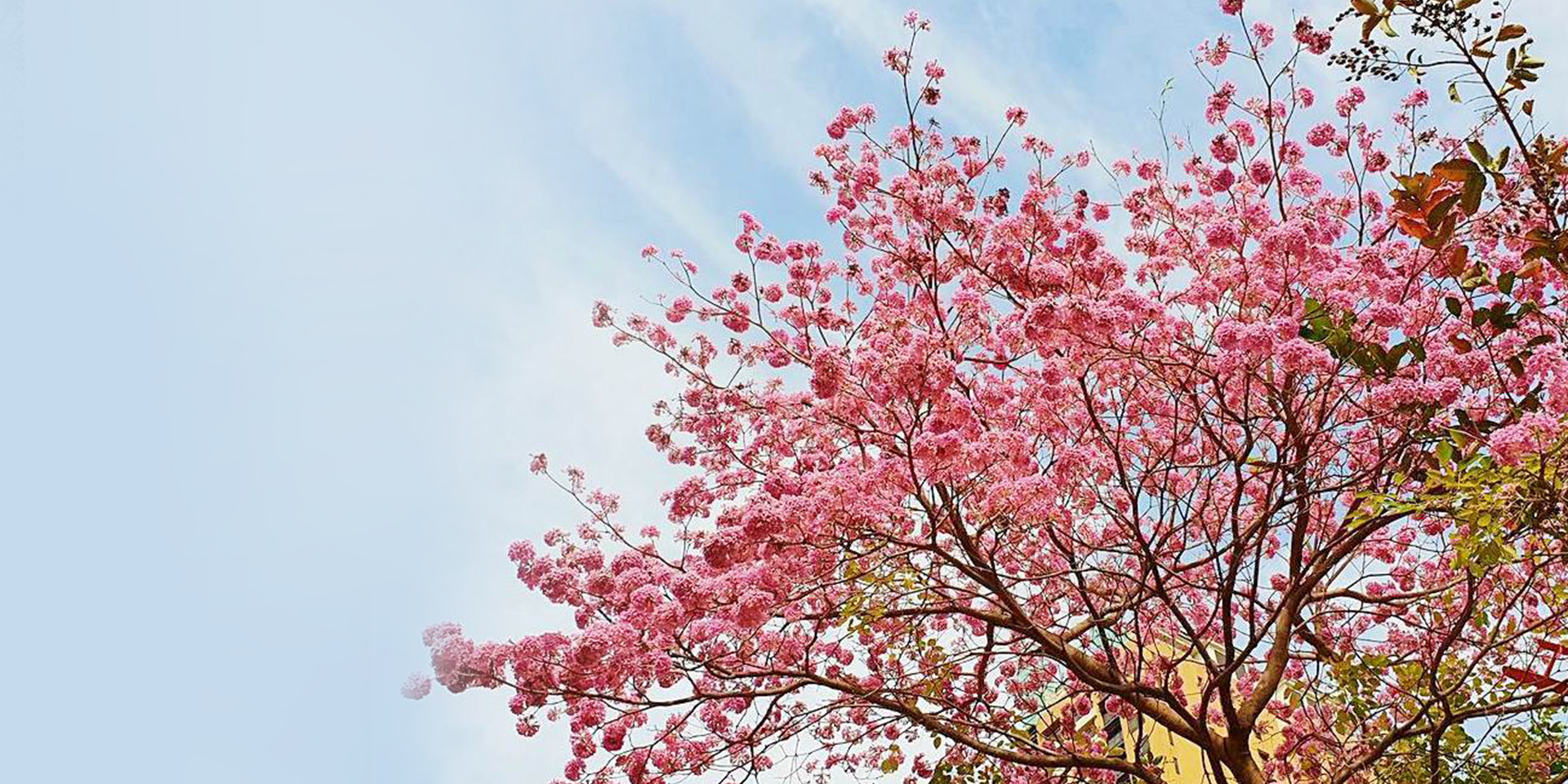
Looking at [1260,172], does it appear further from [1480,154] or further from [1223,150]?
[1480,154]

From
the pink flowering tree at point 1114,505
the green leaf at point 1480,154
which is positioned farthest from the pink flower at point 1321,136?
the green leaf at point 1480,154

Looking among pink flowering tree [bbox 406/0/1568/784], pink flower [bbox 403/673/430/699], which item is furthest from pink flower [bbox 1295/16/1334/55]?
pink flower [bbox 403/673/430/699]

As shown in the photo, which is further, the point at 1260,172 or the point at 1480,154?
the point at 1260,172

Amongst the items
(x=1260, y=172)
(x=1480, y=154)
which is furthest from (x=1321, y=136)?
(x=1480, y=154)

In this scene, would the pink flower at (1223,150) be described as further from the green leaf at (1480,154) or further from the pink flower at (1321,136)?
the green leaf at (1480,154)

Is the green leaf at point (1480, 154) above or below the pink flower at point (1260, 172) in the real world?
below

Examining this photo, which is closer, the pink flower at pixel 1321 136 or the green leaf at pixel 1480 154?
the green leaf at pixel 1480 154

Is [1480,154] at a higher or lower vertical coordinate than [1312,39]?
lower

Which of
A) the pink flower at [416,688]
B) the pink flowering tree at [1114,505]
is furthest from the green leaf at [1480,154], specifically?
the pink flower at [416,688]

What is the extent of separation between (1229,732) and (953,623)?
7.24ft

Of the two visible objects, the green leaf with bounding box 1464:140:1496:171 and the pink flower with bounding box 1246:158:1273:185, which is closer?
the green leaf with bounding box 1464:140:1496:171

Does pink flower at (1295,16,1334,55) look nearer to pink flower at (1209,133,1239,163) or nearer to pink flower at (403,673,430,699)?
pink flower at (1209,133,1239,163)

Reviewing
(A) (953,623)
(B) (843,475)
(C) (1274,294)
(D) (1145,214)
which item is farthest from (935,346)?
(A) (953,623)

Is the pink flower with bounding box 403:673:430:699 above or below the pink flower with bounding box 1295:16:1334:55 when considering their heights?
below
